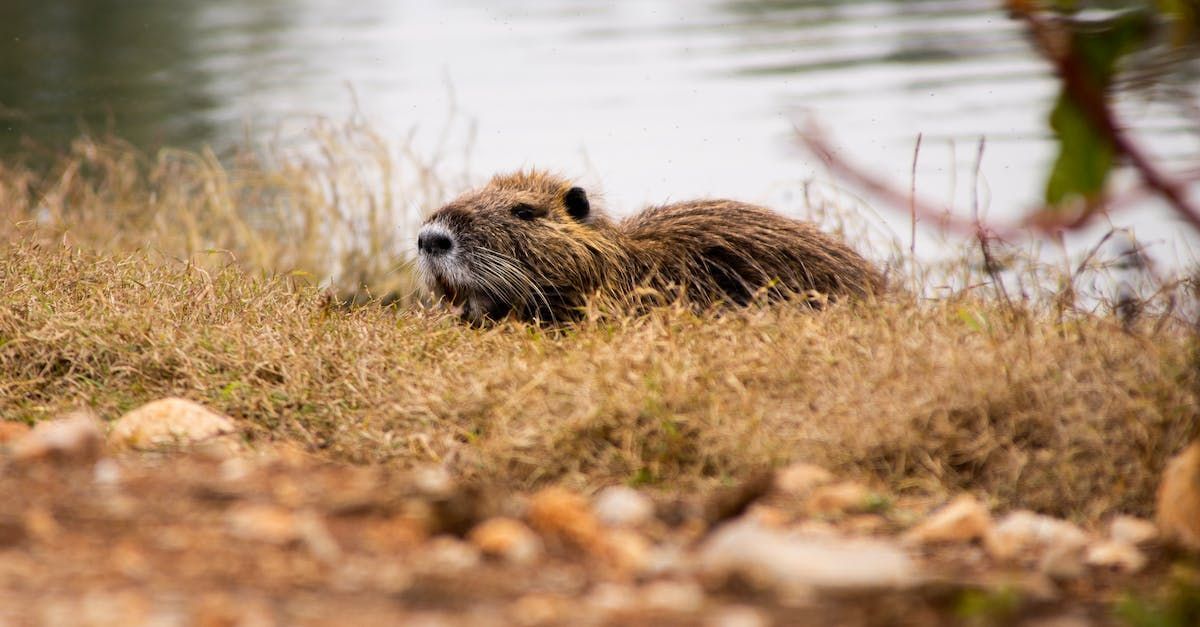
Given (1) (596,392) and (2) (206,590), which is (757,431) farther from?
(2) (206,590)

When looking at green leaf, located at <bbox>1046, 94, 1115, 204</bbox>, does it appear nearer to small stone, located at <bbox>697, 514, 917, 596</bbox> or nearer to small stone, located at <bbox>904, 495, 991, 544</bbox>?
small stone, located at <bbox>697, 514, 917, 596</bbox>

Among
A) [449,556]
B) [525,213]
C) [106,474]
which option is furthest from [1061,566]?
[525,213]

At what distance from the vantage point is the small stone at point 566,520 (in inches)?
89.9

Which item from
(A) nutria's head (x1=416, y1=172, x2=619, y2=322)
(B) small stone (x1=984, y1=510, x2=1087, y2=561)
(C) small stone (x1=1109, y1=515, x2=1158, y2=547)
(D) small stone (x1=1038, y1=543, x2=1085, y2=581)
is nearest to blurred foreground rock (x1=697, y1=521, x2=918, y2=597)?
(D) small stone (x1=1038, y1=543, x2=1085, y2=581)

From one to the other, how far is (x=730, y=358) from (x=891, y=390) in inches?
18.3

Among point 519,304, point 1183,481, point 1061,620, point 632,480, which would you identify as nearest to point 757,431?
point 632,480

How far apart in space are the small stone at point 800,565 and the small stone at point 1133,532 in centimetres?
75

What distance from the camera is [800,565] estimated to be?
2.00 meters

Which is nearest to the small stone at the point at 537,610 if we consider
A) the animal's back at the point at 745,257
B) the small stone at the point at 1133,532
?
the small stone at the point at 1133,532

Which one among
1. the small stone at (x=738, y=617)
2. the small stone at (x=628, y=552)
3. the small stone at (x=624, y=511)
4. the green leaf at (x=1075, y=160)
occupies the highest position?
the green leaf at (x=1075, y=160)

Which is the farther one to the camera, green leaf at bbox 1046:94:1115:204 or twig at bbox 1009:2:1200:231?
green leaf at bbox 1046:94:1115:204

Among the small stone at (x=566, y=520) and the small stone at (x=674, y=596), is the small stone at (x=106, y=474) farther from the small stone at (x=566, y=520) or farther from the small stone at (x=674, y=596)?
the small stone at (x=674, y=596)

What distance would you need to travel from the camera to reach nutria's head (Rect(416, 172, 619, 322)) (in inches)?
186

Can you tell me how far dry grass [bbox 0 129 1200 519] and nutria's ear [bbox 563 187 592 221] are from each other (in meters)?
0.50
